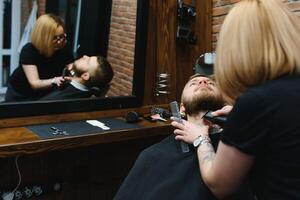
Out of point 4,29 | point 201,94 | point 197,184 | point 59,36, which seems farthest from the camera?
point 59,36

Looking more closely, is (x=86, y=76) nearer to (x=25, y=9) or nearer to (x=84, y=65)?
(x=84, y=65)

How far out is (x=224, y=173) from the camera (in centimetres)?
109

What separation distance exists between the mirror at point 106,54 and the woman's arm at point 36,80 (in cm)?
10

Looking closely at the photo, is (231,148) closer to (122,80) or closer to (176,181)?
(176,181)

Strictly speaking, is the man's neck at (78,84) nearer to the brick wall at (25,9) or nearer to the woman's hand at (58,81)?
the woman's hand at (58,81)

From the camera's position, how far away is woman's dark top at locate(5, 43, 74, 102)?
2055 millimetres

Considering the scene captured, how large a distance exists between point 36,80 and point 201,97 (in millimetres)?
961

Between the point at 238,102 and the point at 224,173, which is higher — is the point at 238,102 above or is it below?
above

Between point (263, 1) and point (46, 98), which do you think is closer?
point (263, 1)

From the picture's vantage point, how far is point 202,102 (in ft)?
5.81

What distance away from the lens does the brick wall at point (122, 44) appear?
2.36 metres

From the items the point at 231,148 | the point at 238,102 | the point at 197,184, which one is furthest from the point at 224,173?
the point at 197,184

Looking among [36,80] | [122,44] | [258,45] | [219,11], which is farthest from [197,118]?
[219,11]

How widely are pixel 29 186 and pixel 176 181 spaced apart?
106cm
